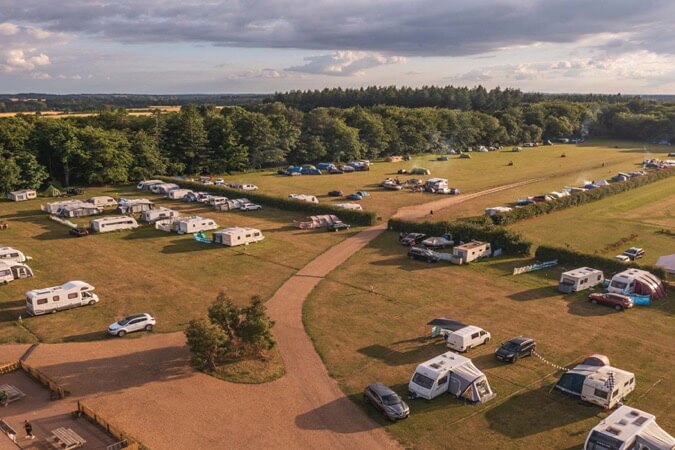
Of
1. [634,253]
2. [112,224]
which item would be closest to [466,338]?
[634,253]

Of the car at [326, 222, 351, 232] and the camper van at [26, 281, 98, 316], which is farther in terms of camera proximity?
the car at [326, 222, 351, 232]

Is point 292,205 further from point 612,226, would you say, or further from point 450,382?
point 450,382

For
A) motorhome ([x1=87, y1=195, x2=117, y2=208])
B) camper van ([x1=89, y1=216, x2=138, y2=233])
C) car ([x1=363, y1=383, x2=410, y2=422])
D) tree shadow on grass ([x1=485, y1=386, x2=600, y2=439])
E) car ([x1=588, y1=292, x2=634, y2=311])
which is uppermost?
motorhome ([x1=87, y1=195, x2=117, y2=208])

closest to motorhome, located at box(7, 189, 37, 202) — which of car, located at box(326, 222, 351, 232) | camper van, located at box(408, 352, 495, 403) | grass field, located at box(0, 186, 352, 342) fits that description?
grass field, located at box(0, 186, 352, 342)

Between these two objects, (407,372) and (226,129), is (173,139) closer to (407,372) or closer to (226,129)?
(226,129)

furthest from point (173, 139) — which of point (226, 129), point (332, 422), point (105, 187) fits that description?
point (332, 422)

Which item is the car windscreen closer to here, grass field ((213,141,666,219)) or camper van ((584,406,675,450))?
camper van ((584,406,675,450))

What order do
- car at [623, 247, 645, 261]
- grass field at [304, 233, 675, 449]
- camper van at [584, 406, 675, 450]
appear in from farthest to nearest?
car at [623, 247, 645, 261] → grass field at [304, 233, 675, 449] → camper van at [584, 406, 675, 450]

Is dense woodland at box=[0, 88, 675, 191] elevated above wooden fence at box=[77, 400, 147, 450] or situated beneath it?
elevated above
